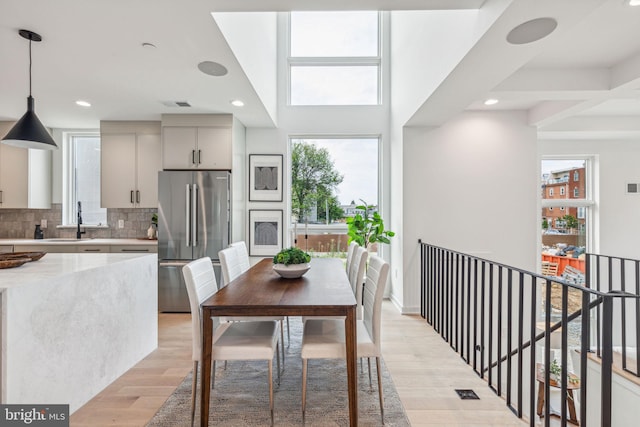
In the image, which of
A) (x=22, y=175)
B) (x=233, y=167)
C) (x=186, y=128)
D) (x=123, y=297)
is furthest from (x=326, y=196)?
(x=22, y=175)

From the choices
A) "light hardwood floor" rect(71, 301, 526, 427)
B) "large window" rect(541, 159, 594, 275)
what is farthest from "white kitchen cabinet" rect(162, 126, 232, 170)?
"large window" rect(541, 159, 594, 275)

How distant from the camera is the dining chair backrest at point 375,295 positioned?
2.02 metres

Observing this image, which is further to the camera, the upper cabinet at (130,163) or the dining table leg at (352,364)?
Result: the upper cabinet at (130,163)

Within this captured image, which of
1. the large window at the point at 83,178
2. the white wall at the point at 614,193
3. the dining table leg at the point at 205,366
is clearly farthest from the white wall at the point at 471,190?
the large window at the point at 83,178

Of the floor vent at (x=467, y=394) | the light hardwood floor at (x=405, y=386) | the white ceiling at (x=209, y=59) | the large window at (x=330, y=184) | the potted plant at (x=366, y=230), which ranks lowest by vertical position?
the light hardwood floor at (x=405, y=386)

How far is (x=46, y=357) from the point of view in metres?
1.87

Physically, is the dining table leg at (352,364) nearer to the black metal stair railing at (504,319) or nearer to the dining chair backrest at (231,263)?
the black metal stair railing at (504,319)

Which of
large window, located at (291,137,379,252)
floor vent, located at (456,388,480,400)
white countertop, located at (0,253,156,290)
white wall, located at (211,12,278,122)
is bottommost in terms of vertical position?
floor vent, located at (456,388,480,400)

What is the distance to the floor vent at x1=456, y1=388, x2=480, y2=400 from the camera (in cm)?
225

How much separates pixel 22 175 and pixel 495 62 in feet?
18.7

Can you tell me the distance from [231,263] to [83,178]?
3551 millimetres

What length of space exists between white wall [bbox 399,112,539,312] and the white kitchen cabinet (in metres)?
2.30

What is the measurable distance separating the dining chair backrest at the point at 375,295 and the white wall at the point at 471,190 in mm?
2038

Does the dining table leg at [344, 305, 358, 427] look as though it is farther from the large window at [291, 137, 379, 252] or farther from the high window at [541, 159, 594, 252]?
the high window at [541, 159, 594, 252]
